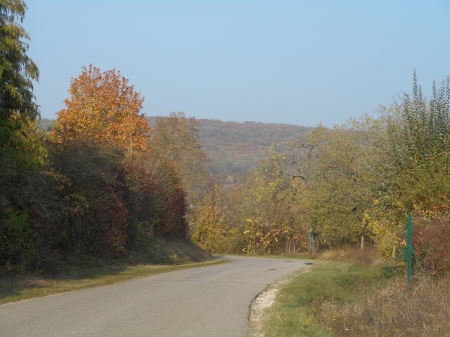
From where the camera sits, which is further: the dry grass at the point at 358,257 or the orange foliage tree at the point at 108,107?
the orange foliage tree at the point at 108,107

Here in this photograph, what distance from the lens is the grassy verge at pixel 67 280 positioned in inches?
544

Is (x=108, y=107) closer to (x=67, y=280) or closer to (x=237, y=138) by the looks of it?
(x=67, y=280)

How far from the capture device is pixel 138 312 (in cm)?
1180

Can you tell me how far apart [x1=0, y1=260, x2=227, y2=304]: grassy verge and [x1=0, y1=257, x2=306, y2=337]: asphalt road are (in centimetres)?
57

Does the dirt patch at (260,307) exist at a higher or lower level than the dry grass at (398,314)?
lower

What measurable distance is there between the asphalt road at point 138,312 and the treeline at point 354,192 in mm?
5580

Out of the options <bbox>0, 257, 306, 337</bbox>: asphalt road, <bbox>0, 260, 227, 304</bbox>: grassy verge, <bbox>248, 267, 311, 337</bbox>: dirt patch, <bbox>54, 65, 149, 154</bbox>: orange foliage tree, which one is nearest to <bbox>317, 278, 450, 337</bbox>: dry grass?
<bbox>248, 267, 311, 337</bbox>: dirt patch

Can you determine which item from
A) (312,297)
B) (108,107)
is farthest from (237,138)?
(312,297)

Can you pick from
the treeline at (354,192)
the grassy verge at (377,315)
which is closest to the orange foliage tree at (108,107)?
the treeline at (354,192)

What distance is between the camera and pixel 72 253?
21.1m

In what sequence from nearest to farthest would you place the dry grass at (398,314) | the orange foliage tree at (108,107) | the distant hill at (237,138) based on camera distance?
the dry grass at (398,314)
the orange foliage tree at (108,107)
the distant hill at (237,138)

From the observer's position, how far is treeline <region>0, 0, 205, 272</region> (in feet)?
54.4

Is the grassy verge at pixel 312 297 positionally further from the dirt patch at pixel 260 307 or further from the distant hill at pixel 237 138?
the distant hill at pixel 237 138

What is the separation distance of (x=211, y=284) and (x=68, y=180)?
6.29 m
